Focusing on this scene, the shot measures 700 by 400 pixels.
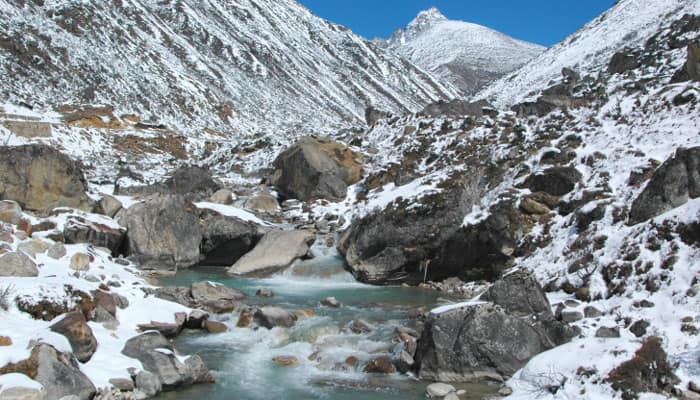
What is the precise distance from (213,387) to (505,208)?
456 inches

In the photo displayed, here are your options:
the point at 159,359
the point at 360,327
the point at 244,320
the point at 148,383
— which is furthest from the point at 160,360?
the point at 360,327

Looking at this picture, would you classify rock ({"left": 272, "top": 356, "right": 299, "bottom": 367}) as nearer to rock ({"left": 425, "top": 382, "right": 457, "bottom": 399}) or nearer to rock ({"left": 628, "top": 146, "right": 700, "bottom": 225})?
rock ({"left": 425, "top": 382, "right": 457, "bottom": 399})

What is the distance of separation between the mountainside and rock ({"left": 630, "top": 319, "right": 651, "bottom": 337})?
52003 millimetres

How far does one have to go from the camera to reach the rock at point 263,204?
2839cm

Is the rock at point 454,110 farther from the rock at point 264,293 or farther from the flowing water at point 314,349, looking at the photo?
the rock at point 264,293

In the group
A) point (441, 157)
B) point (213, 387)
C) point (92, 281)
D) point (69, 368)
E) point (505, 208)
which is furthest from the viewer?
point (441, 157)

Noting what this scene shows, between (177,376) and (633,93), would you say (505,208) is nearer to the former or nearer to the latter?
(633,93)

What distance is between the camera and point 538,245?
55.1 feet

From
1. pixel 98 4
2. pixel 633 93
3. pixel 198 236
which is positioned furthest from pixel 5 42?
pixel 633 93

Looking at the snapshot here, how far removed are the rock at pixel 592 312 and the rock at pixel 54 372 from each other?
9.17 meters

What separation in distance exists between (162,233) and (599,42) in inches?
2061

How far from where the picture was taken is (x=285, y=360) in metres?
11.4

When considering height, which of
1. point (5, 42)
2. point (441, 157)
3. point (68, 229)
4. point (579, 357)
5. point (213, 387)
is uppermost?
point (5, 42)

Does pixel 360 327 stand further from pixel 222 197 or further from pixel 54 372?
pixel 222 197
